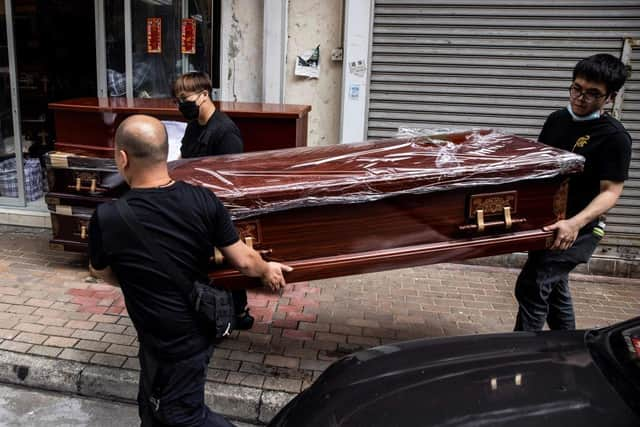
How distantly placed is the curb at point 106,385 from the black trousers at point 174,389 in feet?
3.03

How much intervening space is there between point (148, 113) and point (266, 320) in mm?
1927

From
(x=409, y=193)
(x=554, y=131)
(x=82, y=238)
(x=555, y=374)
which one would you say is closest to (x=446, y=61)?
(x=554, y=131)

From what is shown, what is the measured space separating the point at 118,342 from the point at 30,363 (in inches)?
21.0

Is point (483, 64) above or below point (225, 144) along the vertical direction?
above

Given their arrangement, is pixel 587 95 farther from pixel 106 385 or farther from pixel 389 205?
pixel 106 385

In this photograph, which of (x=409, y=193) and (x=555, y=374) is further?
(x=409, y=193)

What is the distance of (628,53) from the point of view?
17.2ft

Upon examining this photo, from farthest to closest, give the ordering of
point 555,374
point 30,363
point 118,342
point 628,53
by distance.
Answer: point 628,53
point 118,342
point 30,363
point 555,374

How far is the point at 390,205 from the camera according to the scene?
2857mm

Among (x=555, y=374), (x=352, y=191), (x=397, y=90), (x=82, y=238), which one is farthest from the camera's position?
(x=397, y=90)

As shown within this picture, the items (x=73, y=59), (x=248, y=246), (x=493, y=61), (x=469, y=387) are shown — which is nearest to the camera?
(x=469, y=387)

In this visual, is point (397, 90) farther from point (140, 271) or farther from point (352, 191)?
point (140, 271)

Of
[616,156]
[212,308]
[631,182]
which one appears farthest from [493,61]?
[212,308]

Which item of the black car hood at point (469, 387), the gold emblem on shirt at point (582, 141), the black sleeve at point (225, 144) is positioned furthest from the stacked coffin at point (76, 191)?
the gold emblem on shirt at point (582, 141)
